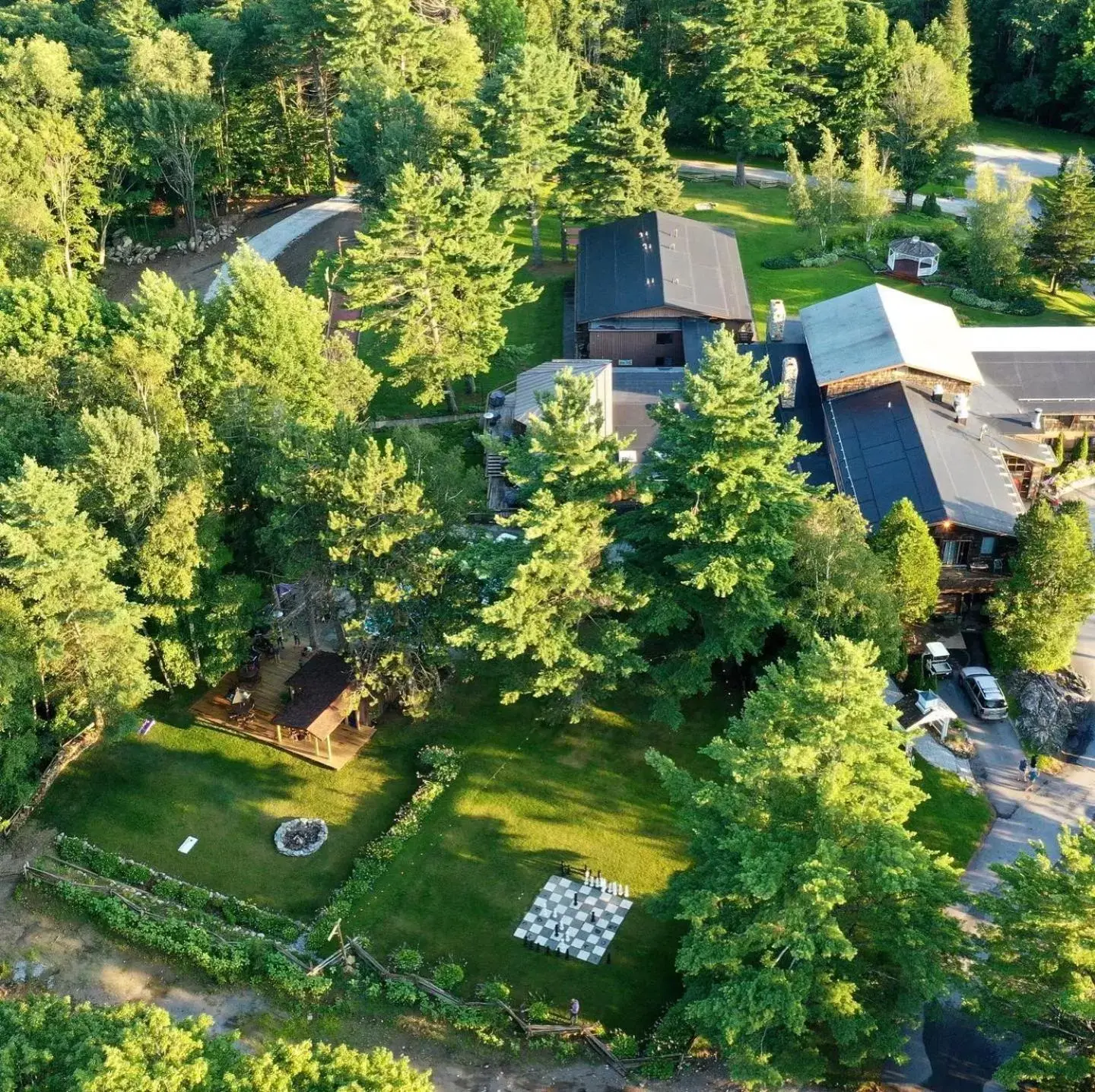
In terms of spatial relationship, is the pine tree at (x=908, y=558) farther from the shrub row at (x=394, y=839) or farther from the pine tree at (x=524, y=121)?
the pine tree at (x=524, y=121)

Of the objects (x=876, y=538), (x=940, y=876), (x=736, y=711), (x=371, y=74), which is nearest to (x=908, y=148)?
(x=371, y=74)

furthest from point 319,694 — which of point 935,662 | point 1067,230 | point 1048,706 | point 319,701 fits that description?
point 1067,230

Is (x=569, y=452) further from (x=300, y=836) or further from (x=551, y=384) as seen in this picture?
(x=551, y=384)

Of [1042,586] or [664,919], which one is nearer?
[664,919]

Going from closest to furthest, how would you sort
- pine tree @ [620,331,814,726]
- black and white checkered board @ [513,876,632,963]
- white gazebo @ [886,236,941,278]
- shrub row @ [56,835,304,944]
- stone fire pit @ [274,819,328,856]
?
black and white checkered board @ [513,876,632,963] → shrub row @ [56,835,304,944] → pine tree @ [620,331,814,726] → stone fire pit @ [274,819,328,856] → white gazebo @ [886,236,941,278]

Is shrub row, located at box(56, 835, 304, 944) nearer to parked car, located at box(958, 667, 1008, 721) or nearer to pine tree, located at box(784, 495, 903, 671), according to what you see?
pine tree, located at box(784, 495, 903, 671)

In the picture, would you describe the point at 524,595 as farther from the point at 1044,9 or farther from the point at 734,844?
the point at 1044,9

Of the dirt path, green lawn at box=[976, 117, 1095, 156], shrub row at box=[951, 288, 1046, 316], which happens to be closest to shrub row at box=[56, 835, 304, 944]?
the dirt path
